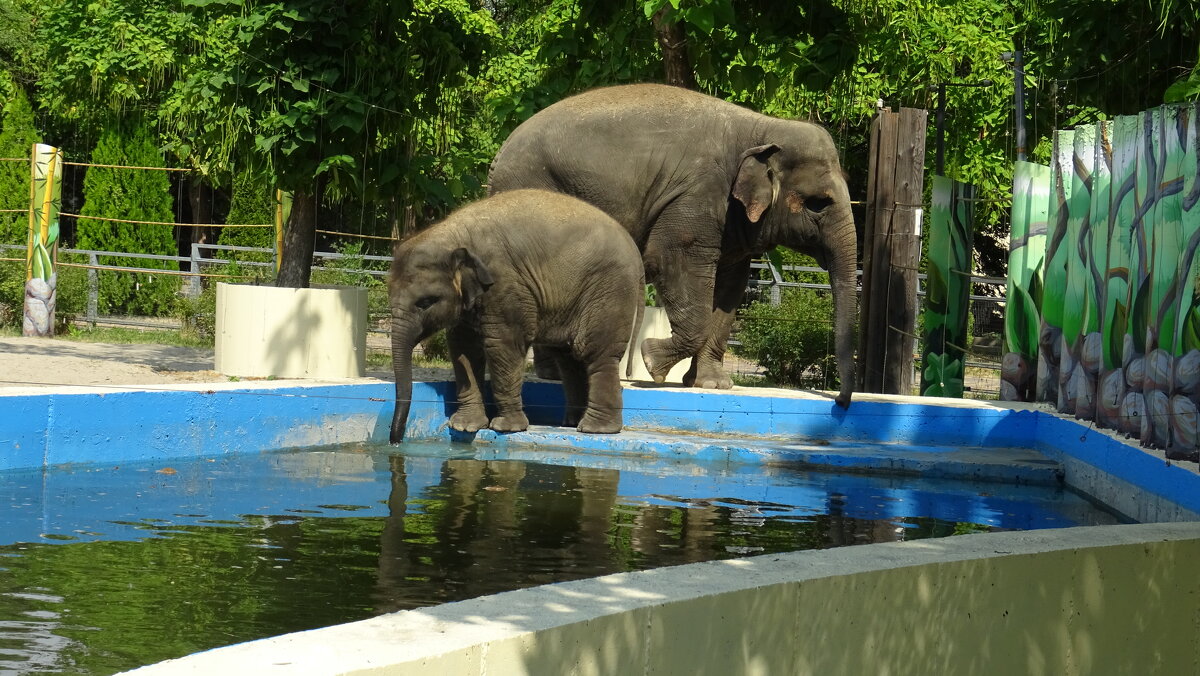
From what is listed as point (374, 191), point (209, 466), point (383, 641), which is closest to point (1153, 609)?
point (383, 641)

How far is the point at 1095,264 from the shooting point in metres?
10.1

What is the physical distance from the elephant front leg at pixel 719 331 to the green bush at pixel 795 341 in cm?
482

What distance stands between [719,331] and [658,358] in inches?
24.9

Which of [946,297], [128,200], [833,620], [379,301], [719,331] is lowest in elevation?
[833,620]

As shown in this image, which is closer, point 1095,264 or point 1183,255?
point 1183,255

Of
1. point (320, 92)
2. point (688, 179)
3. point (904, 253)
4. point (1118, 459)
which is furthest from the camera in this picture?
point (904, 253)

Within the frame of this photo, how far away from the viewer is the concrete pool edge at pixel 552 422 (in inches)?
336

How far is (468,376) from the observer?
423 inches

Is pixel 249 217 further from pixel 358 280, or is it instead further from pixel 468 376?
pixel 468 376

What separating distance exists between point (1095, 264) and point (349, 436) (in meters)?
5.34

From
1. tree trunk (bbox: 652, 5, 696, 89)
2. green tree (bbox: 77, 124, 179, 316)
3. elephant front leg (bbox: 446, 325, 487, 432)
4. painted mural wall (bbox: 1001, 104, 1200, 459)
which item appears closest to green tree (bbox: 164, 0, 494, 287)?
tree trunk (bbox: 652, 5, 696, 89)

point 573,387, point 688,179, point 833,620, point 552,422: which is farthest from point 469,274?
point 833,620

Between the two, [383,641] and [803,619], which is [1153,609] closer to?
[803,619]

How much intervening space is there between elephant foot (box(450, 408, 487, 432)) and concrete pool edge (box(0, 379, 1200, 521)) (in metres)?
0.11
